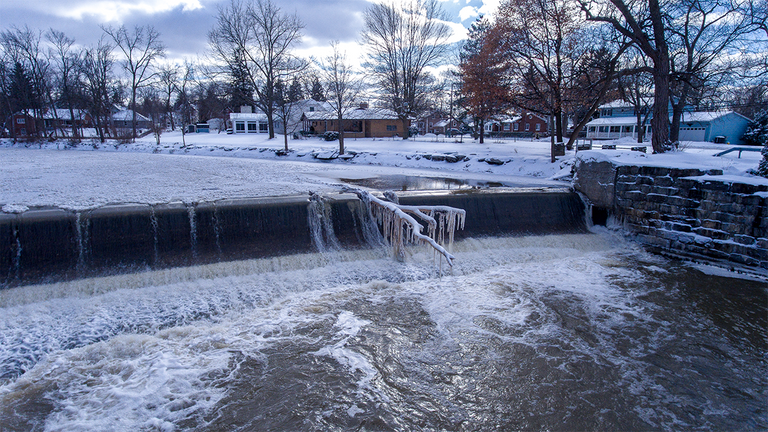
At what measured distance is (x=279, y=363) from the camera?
17.3ft

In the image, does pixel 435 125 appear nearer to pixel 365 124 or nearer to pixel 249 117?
pixel 365 124

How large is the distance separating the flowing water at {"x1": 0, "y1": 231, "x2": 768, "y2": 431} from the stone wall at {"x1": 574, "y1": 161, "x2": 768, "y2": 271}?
3.25 ft

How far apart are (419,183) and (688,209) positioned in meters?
9.14

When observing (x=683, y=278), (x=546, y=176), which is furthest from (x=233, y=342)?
(x=546, y=176)

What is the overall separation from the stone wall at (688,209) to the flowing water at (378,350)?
99cm

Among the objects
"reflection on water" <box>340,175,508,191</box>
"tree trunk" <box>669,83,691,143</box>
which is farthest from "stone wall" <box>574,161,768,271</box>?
"tree trunk" <box>669,83,691,143</box>

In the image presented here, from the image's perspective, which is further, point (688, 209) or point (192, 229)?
point (688, 209)

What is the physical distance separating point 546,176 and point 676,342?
13385 millimetres

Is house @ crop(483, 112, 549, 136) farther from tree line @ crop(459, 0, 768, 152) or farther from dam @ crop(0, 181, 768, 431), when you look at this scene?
dam @ crop(0, 181, 768, 431)

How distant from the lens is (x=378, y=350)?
5582mm

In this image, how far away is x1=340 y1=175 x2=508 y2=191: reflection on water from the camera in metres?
15.1

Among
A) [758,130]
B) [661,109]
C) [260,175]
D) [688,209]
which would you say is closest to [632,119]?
[758,130]

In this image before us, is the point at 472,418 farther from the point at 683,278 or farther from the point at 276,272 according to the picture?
the point at 683,278

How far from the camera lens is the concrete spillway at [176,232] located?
23.1 feet
